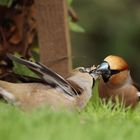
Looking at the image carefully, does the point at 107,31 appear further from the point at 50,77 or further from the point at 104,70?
the point at 50,77

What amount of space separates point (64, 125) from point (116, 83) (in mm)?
2963

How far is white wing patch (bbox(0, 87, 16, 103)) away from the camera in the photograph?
7.87 meters

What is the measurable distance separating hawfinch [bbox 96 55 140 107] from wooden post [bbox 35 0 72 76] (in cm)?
46

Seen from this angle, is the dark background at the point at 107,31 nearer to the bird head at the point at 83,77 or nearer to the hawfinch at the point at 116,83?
the hawfinch at the point at 116,83

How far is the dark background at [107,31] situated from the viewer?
16.9 meters

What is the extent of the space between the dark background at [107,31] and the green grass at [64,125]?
935cm

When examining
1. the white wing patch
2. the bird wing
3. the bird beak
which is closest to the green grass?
the white wing patch

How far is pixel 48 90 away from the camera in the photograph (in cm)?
804

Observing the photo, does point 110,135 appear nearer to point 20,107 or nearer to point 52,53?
point 20,107

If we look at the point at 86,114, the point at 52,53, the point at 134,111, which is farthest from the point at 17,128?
the point at 52,53

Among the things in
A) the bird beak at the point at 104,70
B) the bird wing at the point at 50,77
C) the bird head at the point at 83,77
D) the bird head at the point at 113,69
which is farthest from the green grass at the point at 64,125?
the bird head at the point at 113,69

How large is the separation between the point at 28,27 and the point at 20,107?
221cm

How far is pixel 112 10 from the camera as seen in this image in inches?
682

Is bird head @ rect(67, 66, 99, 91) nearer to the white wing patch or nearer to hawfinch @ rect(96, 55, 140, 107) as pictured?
hawfinch @ rect(96, 55, 140, 107)
